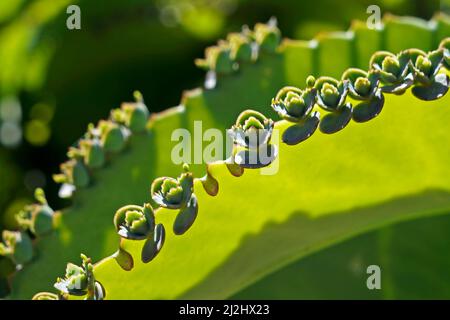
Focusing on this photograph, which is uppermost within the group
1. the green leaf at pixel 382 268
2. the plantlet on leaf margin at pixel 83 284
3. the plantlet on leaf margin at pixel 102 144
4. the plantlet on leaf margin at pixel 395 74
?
the plantlet on leaf margin at pixel 102 144

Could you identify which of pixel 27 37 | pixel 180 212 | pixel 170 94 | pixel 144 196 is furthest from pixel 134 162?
pixel 27 37

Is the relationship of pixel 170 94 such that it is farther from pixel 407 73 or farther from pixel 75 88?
pixel 407 73

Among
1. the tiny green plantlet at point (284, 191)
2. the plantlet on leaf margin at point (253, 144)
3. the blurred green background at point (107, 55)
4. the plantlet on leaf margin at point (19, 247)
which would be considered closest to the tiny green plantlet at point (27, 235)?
the plantlet on leaf margin at point (19, 247)

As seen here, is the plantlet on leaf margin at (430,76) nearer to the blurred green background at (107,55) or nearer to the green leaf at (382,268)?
the green leaf at (382,268)

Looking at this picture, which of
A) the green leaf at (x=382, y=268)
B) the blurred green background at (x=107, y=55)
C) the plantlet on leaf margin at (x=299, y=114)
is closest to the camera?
the plantlet on leaf margin at (x=299, y=114)

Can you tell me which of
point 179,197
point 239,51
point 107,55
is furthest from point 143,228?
point 107,55

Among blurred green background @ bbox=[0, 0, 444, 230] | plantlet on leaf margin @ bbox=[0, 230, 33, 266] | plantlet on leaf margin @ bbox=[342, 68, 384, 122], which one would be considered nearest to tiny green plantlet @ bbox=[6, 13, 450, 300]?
plantlet on leaf margin @ bbox=[342, 68, 384, 122]
